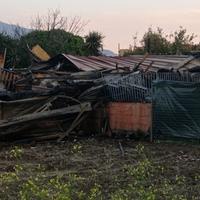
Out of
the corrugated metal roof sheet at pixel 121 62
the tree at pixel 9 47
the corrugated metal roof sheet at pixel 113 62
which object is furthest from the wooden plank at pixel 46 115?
the tree at pixel 9 47

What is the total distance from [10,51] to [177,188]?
2709 centimetres

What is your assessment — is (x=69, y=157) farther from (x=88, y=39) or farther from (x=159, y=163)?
(x=88, y=39)

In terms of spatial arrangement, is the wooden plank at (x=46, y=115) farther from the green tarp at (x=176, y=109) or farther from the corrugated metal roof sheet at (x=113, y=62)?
the corrugated metal roof sheet at (x=113, y=62)

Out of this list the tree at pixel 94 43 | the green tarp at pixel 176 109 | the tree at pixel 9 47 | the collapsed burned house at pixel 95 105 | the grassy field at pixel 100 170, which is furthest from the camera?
the tree at pixel 94 43

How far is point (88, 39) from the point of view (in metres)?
40.3

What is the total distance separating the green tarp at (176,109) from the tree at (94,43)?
23.5 m

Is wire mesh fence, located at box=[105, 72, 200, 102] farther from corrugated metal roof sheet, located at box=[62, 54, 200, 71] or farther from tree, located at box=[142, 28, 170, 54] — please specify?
tree, located at box=[142, 28, 170, 54]

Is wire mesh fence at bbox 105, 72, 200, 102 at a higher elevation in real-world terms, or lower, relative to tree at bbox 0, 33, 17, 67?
lower

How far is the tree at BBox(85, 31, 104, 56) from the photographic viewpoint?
39656 millimetres

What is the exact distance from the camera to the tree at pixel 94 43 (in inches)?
1561

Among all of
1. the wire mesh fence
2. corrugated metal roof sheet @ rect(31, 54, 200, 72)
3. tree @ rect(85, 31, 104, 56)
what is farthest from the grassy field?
tree @ rect(85, 31, 104, 56)

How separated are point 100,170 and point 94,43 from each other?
29.5m

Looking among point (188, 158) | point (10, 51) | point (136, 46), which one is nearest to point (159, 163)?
point (188, 158)

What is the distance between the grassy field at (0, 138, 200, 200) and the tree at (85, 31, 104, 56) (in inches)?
938
